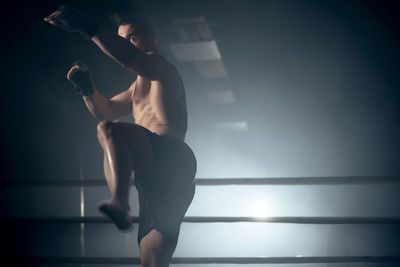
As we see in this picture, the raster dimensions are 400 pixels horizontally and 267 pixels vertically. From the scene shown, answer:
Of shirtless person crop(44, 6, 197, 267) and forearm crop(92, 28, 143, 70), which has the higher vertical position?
forearm crop(92, 28, 143, 70)

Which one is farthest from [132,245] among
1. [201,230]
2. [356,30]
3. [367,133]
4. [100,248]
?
[356,30]

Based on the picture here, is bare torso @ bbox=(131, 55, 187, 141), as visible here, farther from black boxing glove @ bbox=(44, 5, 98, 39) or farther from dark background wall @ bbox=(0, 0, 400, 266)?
dark background wall @ bbox=(0, 0, 400, 266)

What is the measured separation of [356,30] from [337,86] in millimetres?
826

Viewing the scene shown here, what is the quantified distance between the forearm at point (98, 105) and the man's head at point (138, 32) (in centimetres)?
28

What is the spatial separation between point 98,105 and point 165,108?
0.37 meters

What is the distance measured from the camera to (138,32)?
1.54m

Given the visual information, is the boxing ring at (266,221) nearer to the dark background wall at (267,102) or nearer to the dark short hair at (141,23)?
the dark background wall at (267,102)

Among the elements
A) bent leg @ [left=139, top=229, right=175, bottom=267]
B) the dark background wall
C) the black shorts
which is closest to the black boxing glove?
the black shorts

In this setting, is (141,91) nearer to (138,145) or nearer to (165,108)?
(165,108)

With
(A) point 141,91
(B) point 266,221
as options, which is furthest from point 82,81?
(B) point 266,221

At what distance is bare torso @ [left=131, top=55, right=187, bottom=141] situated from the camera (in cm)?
145

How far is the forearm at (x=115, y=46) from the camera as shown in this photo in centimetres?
127

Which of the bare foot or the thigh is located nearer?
the bare foot

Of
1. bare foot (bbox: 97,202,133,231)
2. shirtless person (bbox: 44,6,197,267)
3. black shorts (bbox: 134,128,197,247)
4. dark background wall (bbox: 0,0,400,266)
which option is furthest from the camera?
dark background wall (bbox: 0,0,400,266)
